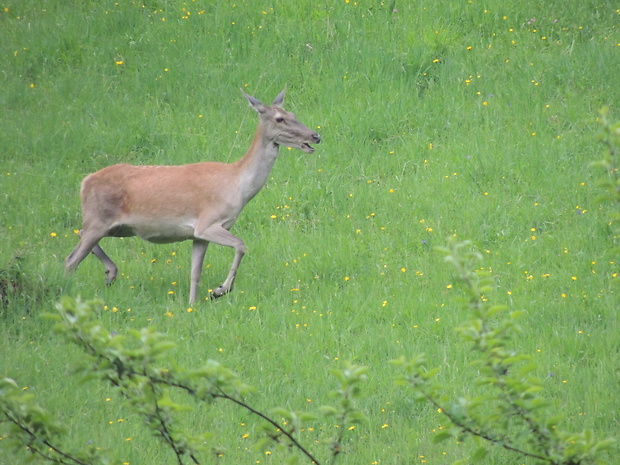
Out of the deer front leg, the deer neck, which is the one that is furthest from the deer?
the deer front leg

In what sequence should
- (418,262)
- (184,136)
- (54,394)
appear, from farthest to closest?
1. (184,136)
2. (418,262)
3. (54,394)

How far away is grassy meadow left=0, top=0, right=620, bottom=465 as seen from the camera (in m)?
7.71

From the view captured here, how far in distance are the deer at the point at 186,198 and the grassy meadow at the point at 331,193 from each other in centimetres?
50

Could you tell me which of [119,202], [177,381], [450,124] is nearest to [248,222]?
[119,202]

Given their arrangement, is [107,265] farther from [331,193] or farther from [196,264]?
[331,193]

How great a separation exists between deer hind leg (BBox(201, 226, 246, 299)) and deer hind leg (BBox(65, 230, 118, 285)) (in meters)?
1.11

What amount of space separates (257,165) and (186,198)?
2.75ft

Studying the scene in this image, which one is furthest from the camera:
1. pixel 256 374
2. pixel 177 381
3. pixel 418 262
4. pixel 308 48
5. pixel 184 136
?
pixel 308 48

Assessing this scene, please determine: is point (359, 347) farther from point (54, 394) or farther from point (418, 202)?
point (418, 202)

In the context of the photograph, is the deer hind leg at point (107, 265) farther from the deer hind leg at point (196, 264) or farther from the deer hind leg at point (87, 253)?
the deer hind leg at point (196, 264)

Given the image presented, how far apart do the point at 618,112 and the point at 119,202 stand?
22.1 ft

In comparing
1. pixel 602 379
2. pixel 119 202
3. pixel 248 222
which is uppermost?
pixel 602 379

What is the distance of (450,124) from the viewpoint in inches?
510

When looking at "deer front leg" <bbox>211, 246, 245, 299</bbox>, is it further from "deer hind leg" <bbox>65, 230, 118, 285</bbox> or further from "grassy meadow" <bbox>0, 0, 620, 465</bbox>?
"deer hind leg" <bbox>65, 230, 118, 285</bbox>
